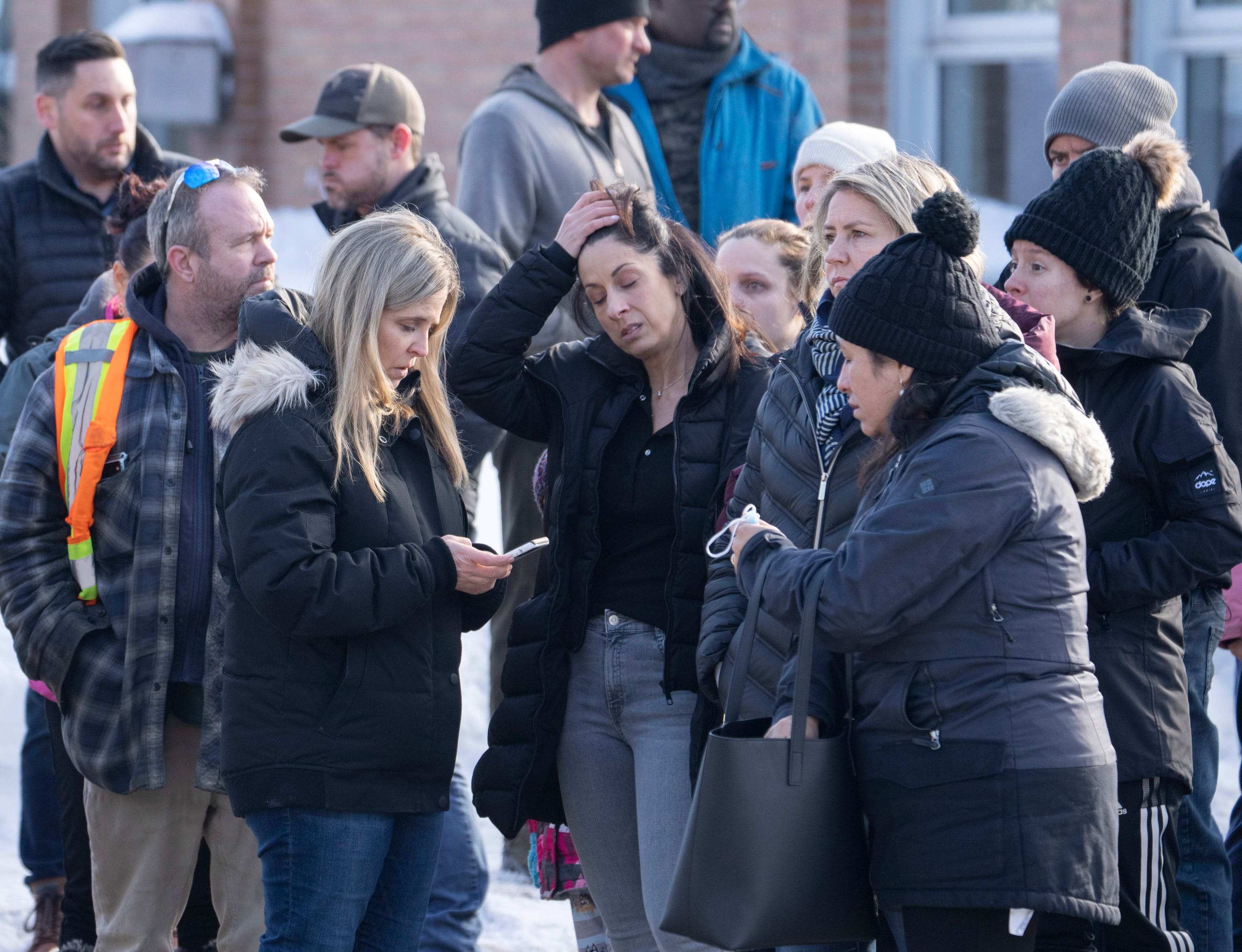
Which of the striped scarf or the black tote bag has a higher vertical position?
the striped scarf

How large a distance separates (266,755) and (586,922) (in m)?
0.97

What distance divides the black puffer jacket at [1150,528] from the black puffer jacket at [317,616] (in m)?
1.30

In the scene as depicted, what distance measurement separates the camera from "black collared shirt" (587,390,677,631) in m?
3.11

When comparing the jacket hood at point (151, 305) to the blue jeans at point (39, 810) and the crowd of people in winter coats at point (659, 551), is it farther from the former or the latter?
the blue jeans at point (39, 810)

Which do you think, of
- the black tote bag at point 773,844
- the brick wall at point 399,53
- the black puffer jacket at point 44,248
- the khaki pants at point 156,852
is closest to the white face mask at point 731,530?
the black tote bag at point 773,844

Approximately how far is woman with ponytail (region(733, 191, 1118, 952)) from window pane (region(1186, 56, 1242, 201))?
4581 millimetres

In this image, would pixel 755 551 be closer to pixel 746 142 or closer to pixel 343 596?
pixel 343 596

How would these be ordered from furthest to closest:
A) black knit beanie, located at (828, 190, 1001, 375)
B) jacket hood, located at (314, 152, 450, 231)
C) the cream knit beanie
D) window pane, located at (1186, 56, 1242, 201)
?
window pane, located at (1186, 56, 1242, 201) → jacket hood, located at (314, 152, 450, 231) → the cream knit beanie → black knit beanie, located at (828, 190, 1001, 375)

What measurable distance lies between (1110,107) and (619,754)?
1.99 m

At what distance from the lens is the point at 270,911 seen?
2.78m

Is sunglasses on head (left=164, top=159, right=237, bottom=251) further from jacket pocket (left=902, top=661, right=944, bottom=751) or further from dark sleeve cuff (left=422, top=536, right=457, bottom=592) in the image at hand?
jacket pocket (left=902, top=661, right=944, bottom=751)

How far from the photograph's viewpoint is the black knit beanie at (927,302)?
251 cm

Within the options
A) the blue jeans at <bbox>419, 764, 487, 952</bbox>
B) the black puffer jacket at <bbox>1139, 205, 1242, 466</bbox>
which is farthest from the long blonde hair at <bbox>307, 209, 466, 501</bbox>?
the black puffer jacket at <bbox>1139, 205, 1242, 466</bbox>

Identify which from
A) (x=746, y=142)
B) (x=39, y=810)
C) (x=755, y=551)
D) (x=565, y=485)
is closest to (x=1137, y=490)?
(x=755, y=551)
